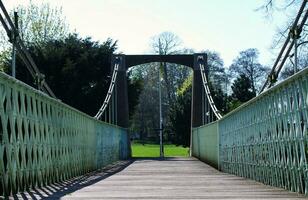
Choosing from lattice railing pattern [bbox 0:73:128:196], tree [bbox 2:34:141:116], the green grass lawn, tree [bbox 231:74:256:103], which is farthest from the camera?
tree [bbox 231:74:256:103]

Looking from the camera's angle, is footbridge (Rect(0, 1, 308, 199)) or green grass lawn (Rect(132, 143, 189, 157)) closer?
footbridge (Rect(0, 1, 308, 199))

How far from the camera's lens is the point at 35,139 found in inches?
347

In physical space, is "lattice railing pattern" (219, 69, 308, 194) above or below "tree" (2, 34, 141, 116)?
below

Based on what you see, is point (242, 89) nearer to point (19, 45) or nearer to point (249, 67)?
point (249, 67)

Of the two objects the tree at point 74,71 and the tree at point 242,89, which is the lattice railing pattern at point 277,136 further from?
the tree at point 242,89

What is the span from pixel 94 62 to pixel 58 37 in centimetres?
503

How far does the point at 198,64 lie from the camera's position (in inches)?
1497

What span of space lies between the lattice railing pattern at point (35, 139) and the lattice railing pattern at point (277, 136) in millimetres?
3334

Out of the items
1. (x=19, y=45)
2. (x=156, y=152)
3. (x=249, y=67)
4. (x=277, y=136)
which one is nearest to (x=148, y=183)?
(x=277, y=136)

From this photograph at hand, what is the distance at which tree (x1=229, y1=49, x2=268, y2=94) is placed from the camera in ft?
186

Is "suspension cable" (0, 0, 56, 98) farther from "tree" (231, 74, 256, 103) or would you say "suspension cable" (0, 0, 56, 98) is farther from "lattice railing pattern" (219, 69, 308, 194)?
"tree" (231, 74, 256, 103)

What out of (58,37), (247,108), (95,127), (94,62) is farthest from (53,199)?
(58,37)

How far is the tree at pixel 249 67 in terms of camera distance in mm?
56688

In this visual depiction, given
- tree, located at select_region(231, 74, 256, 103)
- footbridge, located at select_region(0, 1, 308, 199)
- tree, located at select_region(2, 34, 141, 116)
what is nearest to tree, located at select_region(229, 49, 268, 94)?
tree, located at select_region(231, 74, 256, 103)
